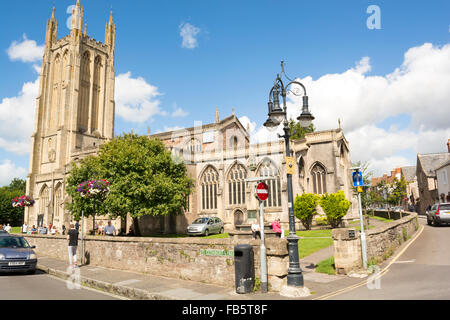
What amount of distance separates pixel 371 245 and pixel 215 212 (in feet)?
80.6

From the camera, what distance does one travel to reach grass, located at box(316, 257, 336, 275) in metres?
10.5

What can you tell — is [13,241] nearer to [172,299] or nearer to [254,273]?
[172,299]

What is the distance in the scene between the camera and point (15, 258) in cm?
1178

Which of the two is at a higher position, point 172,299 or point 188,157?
point 188,157

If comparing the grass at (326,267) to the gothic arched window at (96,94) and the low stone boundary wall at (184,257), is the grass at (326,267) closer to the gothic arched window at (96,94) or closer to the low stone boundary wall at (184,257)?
the low stone boundary wall at (184,257)

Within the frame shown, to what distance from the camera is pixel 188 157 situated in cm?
3925

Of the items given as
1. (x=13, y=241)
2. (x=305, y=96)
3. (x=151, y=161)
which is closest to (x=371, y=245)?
(x=305, y=96)

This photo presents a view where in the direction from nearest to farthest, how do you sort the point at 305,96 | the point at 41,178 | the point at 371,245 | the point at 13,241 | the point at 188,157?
the point at 305,96, the point at 371,245, the point at 13,241, the point at 188,157, the point at 41,178

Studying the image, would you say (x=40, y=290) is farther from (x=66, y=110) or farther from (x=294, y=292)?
(x=66, y=110)

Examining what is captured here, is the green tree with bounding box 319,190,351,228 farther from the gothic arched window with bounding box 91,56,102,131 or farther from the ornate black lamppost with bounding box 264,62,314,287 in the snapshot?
the gothic arched window with bounding box 91,56,102,131

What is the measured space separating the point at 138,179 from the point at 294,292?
20817mm

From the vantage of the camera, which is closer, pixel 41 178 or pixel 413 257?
pixel 413 257

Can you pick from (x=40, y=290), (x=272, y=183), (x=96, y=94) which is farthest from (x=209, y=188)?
(x=96, y=94)
